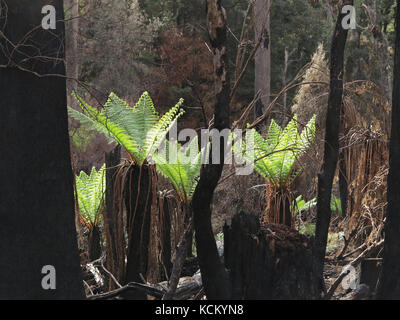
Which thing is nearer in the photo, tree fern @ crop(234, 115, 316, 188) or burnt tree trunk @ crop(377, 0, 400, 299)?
burnt tree trunk @ crop(377, 0, 400, 299)

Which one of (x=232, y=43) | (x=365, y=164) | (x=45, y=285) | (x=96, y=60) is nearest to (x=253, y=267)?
(x=45, y=285)

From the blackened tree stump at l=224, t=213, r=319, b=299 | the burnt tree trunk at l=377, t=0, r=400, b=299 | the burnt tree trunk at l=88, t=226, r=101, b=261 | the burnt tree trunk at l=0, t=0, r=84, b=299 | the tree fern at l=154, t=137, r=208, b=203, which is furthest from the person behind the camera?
the burnt tree trunk at l=88, t=226, r=101, b=261

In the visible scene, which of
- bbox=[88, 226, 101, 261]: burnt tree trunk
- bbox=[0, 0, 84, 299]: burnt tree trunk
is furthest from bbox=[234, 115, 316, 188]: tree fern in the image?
bbox=[0, 0, 84, 299]: burnt tree trunk

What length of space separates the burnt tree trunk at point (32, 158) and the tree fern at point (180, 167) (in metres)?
1.34

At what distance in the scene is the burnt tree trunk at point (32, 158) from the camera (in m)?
3.37

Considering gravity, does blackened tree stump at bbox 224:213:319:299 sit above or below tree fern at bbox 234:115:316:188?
below

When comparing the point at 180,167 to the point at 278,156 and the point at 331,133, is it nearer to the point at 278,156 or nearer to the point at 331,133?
the point at 278,156

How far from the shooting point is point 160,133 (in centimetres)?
482

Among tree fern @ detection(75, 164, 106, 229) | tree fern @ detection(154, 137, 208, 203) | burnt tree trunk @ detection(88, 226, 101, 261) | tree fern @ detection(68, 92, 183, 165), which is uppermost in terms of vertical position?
tree fern @ detection(68, 92, 183, 165)

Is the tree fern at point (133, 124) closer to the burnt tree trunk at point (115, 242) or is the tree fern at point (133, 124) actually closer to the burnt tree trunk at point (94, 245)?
the burnt tree trunk at point (115, 242)

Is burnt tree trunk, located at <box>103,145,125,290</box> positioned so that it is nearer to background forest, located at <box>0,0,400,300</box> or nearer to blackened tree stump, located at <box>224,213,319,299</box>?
background forest, located at <box>0,0,400,300</box>

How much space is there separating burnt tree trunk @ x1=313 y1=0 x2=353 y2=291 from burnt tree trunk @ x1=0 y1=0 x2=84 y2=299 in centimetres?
153

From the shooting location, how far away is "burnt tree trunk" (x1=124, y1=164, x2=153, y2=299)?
439cm

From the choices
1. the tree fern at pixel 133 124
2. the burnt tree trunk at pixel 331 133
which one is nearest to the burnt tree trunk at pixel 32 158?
the tree fern at pixel 133 124
